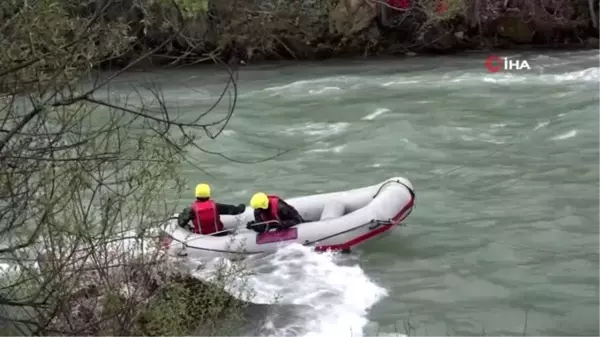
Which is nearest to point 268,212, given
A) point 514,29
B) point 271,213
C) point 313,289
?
point 271,213

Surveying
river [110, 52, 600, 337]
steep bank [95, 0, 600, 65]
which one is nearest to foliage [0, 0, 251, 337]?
river [110, 52, 600, 337]

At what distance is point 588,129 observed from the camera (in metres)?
A: 11.9

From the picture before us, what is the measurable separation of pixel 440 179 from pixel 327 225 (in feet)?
9.33

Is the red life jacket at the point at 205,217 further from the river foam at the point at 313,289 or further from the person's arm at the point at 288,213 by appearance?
the person's arm at the point at 288,213

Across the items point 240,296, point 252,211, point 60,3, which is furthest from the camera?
point 252,211

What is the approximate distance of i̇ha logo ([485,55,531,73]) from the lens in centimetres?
1767

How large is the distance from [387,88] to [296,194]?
6.93 m

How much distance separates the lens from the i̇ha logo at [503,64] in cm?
1767

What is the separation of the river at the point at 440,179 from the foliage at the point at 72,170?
1.56 ft

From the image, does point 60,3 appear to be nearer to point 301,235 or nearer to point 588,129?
point 301,235

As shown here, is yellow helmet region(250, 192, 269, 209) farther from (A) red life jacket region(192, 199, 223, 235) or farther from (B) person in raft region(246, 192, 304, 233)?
(A) red life jacket region(192, 199, 223, 235)

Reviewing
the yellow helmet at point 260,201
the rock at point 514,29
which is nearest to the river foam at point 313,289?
the yellow helmet at point 260,201

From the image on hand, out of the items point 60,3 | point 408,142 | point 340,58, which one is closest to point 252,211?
point 408,142

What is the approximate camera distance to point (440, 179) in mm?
10258
